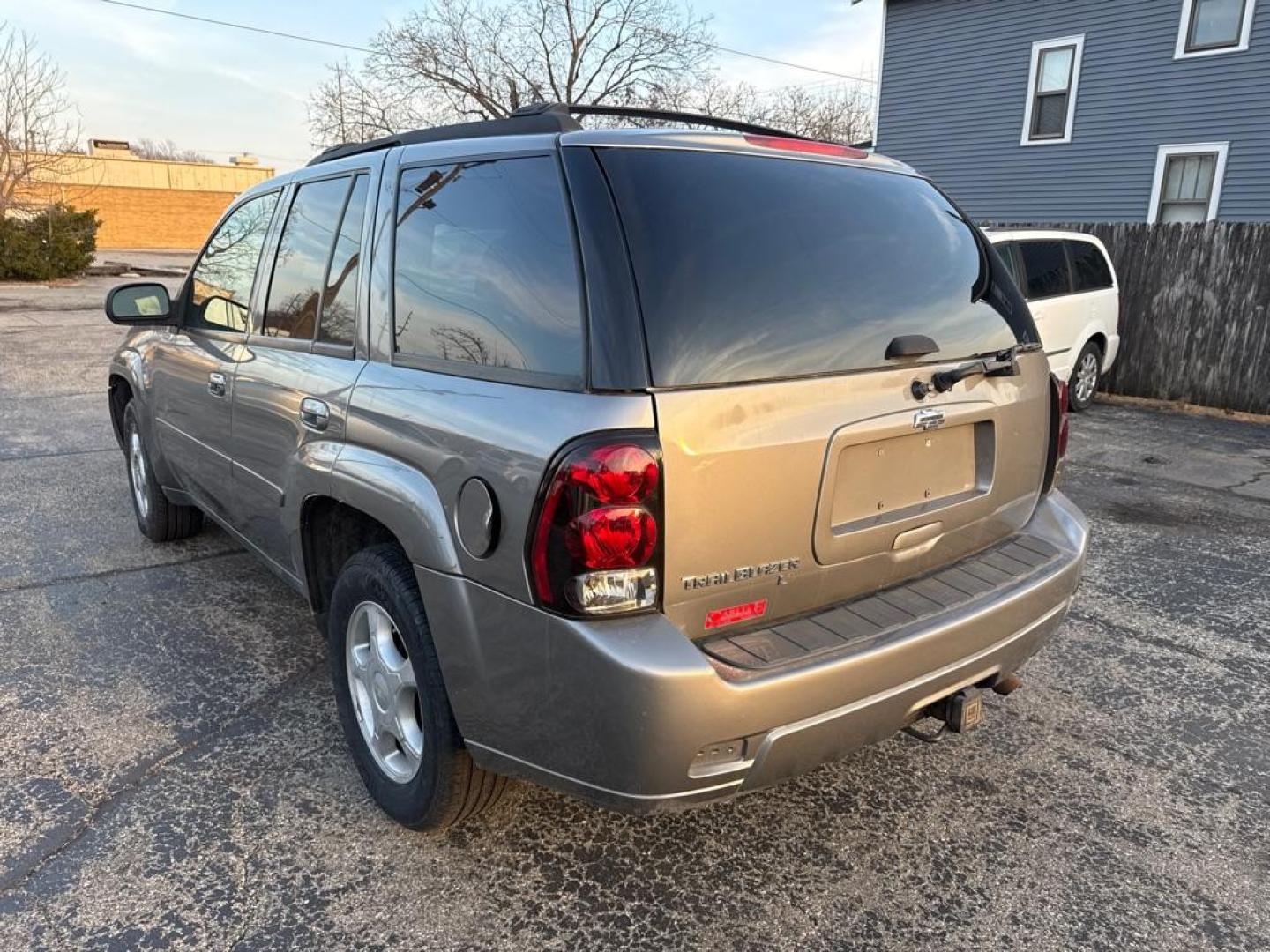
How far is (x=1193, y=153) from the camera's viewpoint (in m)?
14.3

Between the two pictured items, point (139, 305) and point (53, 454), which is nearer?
point (139, 305)

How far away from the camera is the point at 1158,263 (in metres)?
10.1

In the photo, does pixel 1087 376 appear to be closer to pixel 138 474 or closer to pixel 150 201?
pixel 138 474

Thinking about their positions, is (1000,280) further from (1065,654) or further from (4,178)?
(4,178)

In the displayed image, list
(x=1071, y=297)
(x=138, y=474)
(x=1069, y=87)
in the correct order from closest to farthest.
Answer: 1. (x=138, y=474)
2. (x=1071, y=297)
3. (x=1069, y=87)

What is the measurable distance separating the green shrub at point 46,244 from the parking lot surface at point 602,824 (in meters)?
22.3

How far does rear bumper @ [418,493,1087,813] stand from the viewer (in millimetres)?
1834

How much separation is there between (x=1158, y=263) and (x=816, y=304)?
9.78 meters

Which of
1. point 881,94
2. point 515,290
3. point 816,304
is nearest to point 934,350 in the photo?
point 816,304

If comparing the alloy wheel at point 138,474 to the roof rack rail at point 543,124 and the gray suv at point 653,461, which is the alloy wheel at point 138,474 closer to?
the gray suv at point 653,461

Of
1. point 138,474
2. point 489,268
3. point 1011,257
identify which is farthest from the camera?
point 1011,257

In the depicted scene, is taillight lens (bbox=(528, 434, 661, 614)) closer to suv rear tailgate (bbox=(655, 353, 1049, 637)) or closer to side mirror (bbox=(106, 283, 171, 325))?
suv rear tailgate (bbox=(655, 353, 1049, 637))

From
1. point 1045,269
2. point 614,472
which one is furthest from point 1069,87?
point 614,472

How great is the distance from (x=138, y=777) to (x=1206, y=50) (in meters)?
17.0
